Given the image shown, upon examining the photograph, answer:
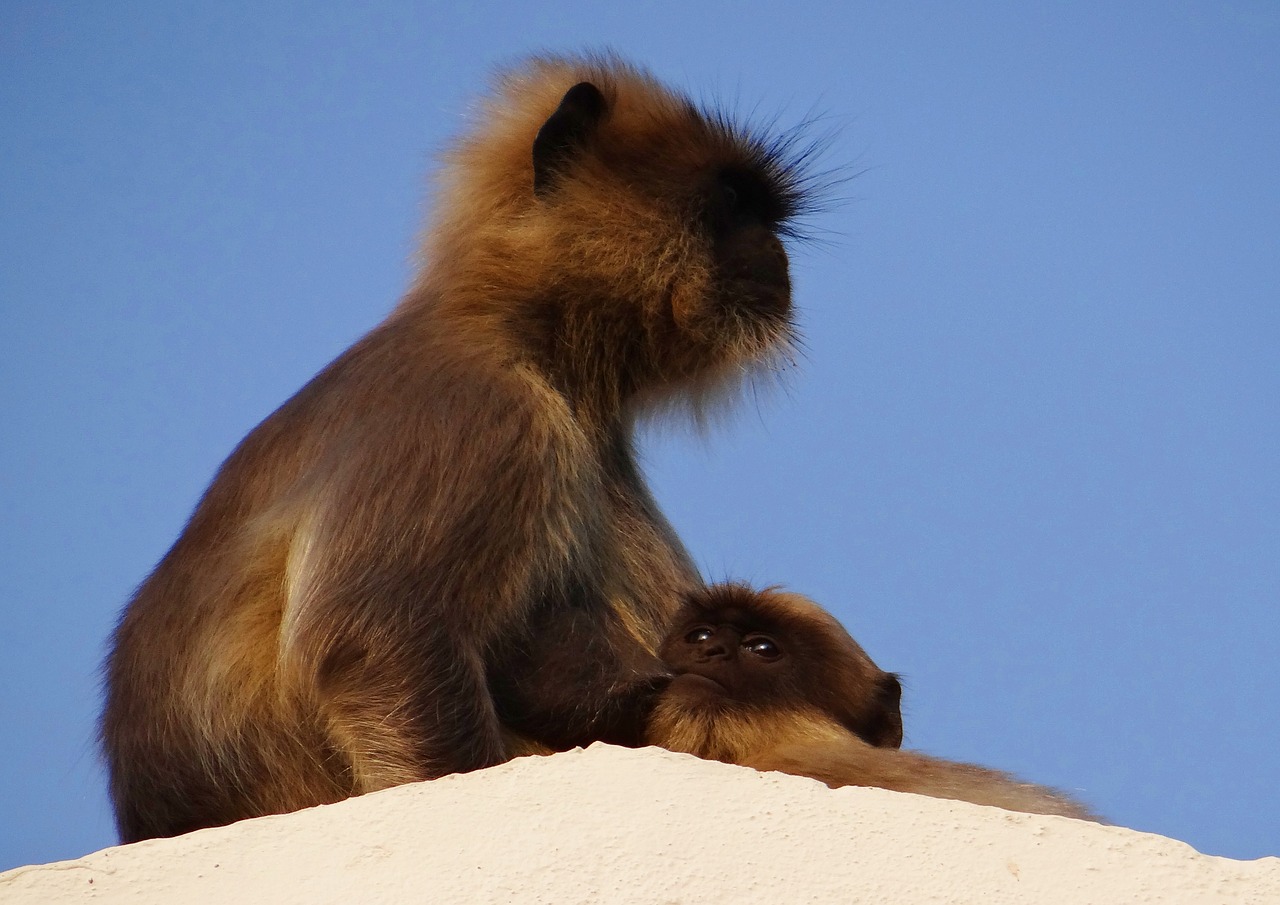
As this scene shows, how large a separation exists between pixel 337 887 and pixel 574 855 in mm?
504

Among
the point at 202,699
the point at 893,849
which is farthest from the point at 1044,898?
the point at 202,699

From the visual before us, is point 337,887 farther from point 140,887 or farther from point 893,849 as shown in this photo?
point 893,849

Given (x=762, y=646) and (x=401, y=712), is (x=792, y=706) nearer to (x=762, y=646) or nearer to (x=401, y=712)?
(x=762, y=646)

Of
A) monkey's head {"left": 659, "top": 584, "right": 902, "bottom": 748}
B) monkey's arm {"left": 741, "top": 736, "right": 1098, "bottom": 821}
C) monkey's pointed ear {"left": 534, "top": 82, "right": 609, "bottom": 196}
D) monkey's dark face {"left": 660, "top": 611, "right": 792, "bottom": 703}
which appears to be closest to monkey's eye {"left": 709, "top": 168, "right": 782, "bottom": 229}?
monkey's pointed ear {"left": 534, "top": 82, "right": 609, "bottom": 196}

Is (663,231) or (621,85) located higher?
(621,85)

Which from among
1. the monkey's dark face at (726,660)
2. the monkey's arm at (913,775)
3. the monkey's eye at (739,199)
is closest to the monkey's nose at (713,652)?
the monkey's dark face at (726,660)

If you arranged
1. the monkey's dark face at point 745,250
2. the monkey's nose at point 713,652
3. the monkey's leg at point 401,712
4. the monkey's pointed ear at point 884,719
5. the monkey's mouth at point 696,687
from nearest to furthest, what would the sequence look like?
the monkey's leg at point 401,712
the monkey's mouth at point 696,687
the monkey's nose at point 713,652
the monkey's pointed ear at point 884,719
the monkey's dark face at point 745,250

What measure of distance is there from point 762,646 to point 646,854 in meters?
2.00

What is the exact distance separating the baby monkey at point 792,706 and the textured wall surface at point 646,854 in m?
0.99

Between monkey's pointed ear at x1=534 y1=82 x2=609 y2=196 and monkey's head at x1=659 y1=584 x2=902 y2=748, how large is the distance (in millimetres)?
1556

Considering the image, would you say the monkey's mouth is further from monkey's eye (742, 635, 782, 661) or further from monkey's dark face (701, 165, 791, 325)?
monkey's dark face (701, 165, 791, 325)

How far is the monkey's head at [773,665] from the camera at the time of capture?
5488 millimetres

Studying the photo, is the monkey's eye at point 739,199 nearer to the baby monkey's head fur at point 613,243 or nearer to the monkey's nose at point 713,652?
the baby monkey's head fur at point 613,243

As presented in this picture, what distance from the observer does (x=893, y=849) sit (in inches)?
150
